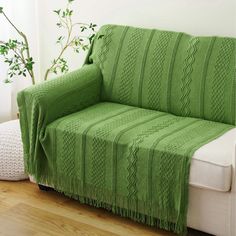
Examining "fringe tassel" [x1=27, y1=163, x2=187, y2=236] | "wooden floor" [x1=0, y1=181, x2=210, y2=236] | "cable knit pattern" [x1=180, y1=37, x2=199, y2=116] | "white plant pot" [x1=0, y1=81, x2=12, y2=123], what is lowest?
"wooden floor" [x1=0, y1=181, x2=210, y2=236]

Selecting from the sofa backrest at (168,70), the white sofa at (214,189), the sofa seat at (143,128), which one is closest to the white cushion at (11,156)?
the sofa seat at (143,128)

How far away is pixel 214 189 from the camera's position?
2242 mm

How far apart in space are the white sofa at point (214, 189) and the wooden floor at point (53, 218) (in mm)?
166

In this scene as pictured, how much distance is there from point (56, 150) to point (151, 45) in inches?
28.5

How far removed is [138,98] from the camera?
2873 millimetres

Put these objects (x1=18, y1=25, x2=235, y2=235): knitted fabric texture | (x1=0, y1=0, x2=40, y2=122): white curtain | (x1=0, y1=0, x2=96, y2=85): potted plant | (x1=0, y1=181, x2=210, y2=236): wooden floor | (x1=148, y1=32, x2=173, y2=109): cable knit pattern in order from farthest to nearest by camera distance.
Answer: (x1=0, y1=0, x2=40, y2=122): white curtain → (x1=0, y1=0, x2=96, y2=85): potted plant → (x1=148, y1=32, x2=173, y2=109): cable knit pattern → (x1=0, y1=181, x2=210, y2=236): wooden floor → (x1=18, y1=25, x2=235, y2=235): knitted fabric texture

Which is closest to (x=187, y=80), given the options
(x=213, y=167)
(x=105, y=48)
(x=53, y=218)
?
(x=105, y=48)

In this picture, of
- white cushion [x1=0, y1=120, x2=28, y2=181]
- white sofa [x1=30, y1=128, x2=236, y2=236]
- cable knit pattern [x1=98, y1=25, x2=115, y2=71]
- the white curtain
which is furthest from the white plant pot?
white sofa [x1=30, y1=128, x2=236, y2=236]

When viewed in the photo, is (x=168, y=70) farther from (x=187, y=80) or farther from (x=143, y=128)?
(x=143, y=128)

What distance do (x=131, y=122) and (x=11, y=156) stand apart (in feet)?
2.40

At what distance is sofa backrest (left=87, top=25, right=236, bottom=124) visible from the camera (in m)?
2.66

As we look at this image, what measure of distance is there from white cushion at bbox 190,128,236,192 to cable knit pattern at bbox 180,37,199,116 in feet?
1.50

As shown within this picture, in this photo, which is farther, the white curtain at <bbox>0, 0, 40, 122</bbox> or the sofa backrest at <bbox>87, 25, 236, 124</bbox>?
the white curtain at <bbox>0, 0, 40, 122</bbox>

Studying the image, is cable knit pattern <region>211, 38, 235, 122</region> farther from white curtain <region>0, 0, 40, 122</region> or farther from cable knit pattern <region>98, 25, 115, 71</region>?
white curtain <region>0, 0, 40, 122</region>
